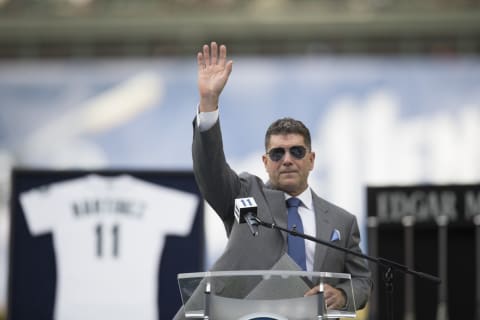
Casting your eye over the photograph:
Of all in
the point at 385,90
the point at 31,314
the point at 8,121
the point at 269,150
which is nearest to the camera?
the point at 269,150

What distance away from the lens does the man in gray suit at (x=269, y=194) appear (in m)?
2.96

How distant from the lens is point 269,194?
10.4ft

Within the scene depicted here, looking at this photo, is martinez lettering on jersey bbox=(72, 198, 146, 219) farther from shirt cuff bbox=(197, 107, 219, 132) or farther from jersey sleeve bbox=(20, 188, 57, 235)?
shirt cuff bbox=(197, 107, 219, 132)

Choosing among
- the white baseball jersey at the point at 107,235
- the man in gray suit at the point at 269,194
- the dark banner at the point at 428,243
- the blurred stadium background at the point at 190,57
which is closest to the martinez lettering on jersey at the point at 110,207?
the white baseball jersey at the point at 107,235

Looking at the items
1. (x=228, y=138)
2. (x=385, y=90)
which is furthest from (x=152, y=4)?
(x=385, y=90)

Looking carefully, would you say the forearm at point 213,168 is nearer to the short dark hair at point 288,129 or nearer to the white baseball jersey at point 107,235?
the short dark hair at point 288,129

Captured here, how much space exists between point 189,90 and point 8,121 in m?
2.07

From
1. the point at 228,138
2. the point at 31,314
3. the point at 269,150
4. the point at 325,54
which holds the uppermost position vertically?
the point at 325,54

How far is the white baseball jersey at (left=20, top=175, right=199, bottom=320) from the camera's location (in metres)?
4.28

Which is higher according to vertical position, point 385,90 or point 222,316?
point 385,90

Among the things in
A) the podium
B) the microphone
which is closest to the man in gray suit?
the microphone

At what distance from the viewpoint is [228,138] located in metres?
10.0

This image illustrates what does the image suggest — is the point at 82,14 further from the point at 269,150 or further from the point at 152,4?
the point at 269,150

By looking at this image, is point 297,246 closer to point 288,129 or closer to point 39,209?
point 288,129
